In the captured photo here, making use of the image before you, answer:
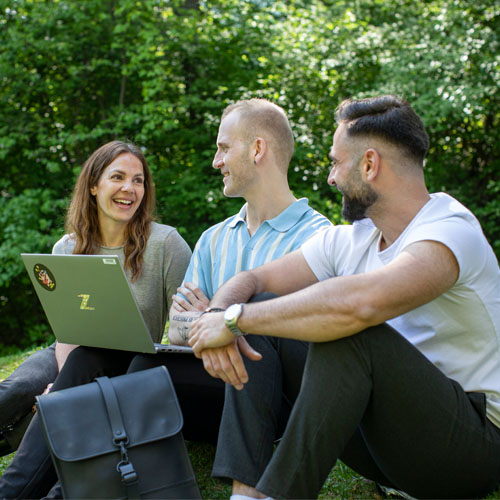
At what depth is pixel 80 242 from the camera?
3.12m

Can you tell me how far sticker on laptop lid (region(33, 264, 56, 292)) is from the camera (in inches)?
94.1

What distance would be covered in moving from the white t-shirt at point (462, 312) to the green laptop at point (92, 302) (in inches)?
33.4

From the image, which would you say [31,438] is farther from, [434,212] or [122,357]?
[434,212]

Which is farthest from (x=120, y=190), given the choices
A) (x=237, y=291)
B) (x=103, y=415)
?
(x=103, y=415)

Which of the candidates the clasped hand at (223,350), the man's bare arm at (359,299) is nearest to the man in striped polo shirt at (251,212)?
the clasped hand at (223,350)

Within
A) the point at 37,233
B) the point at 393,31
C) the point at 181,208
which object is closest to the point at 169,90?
the point at 181,208

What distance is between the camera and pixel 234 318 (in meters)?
1.86

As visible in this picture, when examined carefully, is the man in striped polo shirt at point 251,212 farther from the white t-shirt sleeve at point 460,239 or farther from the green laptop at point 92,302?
the white t-shirt sleeve at point 460,239

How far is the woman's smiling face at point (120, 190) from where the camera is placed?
3.11 meters

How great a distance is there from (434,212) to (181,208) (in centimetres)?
648

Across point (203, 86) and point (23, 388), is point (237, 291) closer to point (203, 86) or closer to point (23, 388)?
point (23, 388)

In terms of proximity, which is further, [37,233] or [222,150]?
[37,233]

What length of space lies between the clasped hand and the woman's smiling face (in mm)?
1310

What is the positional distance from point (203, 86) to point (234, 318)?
692cm
